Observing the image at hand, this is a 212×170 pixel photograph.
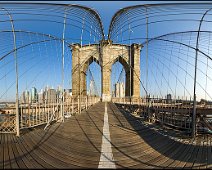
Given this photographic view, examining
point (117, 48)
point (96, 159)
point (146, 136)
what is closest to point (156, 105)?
point (146, 136)

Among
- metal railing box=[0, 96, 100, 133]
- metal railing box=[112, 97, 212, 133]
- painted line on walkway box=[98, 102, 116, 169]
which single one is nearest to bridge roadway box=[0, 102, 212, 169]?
painted line on walkway box=[98, 102, 116, 169]

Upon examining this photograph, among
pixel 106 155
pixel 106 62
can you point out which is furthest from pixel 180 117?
pixel 106 62

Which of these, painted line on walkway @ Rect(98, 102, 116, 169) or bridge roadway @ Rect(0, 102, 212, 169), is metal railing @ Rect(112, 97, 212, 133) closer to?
bridge roadway @ Rect(0, 102, 212, 169)

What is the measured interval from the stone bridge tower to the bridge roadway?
80.5 ft

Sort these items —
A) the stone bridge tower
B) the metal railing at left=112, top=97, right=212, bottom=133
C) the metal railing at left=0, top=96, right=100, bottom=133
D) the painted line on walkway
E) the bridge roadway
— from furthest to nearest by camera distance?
1. the stone bridge tower
2. the metal railing at left=112, top=97, right=212, bottom=133
3. the metal railing at left=0, top=96, right=100, bottom=133
4. the bridge roadway
5. the painted line on walkway

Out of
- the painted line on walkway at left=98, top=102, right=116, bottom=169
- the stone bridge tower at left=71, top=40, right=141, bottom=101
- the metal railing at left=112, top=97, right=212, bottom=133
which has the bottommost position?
the painted line on walkway at left=98, top=102, right=116, bottom=169

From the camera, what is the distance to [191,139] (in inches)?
239

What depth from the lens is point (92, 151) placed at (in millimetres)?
4863

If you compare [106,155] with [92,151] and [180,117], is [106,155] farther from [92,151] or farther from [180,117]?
[180,117]

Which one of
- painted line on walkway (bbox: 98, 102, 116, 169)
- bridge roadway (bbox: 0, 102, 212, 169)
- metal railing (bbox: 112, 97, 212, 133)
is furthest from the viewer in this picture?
metal railing (bbox: 112, 97, 212, 133)

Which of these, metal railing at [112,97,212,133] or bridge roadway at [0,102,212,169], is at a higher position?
metal railing at [112,97,212,133]

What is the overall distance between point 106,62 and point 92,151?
1121 inches

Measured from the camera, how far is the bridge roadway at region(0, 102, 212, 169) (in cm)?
416

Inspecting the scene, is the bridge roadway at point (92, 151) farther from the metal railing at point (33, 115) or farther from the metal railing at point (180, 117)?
the metal railing at point (180, 117)
